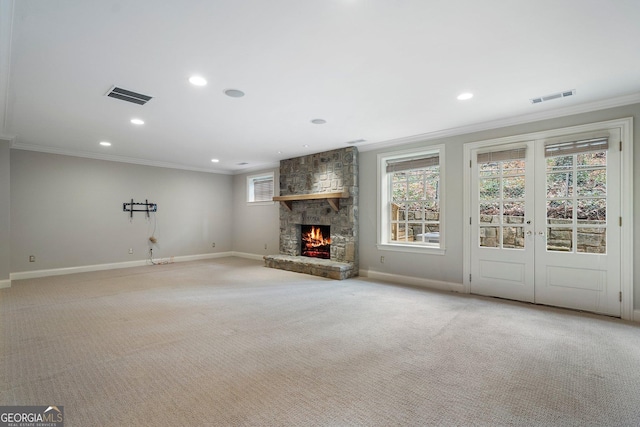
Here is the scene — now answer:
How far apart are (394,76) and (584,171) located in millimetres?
2851

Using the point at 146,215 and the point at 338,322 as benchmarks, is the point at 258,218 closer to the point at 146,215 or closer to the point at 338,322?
the point at 146,215

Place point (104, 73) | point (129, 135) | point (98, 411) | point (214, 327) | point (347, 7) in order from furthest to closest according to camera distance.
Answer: point (129, 135)
point (214, 327)
point (104, 73)
point (347, 7)
point (98, 411)

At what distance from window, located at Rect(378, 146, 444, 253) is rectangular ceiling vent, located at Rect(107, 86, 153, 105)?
391cm

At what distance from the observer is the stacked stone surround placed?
6020 mm

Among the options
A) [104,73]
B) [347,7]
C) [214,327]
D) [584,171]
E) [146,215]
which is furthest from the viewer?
[146,215]

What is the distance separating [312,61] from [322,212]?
13.4ft

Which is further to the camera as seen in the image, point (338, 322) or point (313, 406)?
point (338, 322)

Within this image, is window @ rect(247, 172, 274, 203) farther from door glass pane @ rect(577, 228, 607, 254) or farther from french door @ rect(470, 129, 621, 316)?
door glass pane @ rect(577, 228, 607, 254)

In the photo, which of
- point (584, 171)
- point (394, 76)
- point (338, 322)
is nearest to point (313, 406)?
point (338, 322)

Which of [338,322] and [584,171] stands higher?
[584,171]

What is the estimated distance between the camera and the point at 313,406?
6.36 feet

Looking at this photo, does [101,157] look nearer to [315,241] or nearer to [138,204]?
[138,204]

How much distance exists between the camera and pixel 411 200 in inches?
217

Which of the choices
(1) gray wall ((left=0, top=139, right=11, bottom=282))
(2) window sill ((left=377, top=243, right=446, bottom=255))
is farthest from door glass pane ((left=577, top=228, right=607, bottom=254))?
(1) gray wall ((left=0, top=139, right=11, bottom=282))
